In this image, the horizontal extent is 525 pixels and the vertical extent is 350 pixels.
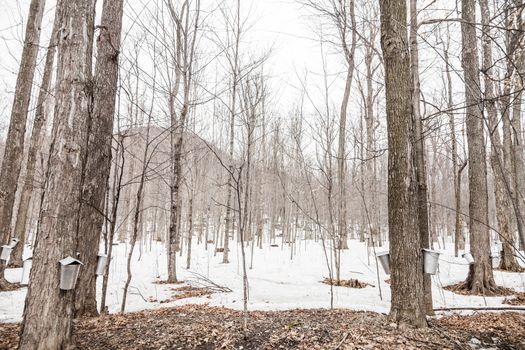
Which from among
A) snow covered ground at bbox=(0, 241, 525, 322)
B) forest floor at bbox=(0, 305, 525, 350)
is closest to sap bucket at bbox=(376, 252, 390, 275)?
forest floor at bbox=(0, 305, 525, 350)

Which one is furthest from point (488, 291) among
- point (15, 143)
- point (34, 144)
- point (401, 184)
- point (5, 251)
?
point (34, 144)

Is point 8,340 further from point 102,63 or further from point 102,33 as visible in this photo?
point 102,33

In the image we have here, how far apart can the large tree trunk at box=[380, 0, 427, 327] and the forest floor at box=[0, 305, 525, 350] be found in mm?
299

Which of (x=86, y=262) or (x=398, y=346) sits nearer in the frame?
(x=398, y=346)

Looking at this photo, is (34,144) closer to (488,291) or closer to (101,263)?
(101,263)

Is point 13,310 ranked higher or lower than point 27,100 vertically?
lower

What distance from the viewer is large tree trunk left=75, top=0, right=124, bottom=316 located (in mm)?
4066

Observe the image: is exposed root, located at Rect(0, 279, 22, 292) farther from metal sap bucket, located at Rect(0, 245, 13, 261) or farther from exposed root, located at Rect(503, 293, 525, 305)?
exposed root, located at Rect(503, 293, 525, 305)

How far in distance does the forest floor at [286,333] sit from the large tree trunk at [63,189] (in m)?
0.51

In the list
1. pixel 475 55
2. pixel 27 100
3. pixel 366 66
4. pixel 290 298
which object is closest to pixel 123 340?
pixel 290 298

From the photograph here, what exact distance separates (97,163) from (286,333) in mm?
3294

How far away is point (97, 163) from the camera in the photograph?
4.19 m

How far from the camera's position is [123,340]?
→ 3.06 meters

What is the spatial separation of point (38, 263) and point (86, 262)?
1.70 metres
